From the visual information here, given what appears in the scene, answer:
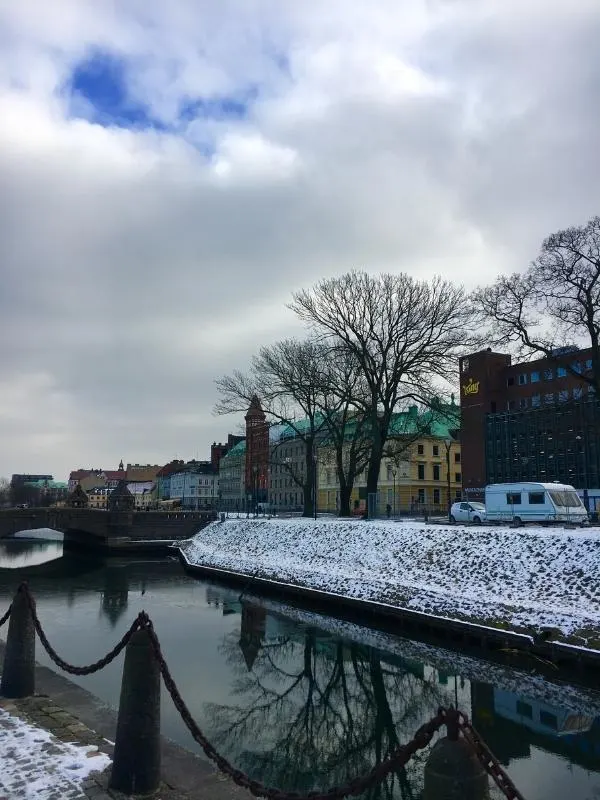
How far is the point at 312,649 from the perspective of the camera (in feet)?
62.5

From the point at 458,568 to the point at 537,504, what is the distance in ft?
43.6

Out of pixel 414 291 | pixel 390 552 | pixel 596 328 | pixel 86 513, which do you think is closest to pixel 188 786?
pixel 390 552

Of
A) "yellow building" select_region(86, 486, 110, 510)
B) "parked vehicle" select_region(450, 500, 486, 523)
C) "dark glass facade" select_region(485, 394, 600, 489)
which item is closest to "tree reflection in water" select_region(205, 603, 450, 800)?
Answer: "parked vehicle" select_region(450, 500, 486, 523)

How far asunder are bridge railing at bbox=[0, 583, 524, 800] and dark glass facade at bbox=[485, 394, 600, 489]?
59417 mm

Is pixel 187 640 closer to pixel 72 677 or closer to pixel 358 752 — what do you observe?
pixel 72 677

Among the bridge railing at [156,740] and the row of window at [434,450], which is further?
the row of window at [434,450]

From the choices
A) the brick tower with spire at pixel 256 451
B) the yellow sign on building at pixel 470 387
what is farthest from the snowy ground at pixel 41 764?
the yellow sign on building at pixel 470 387

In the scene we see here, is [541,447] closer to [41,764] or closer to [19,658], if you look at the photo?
[19,658]

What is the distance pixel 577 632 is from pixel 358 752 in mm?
8078

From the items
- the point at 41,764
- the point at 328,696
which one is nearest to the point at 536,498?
the point at 328,696

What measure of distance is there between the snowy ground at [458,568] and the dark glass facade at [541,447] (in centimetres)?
3806

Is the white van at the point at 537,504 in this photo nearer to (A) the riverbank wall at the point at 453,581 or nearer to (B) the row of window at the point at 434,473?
(A) the riverbank wall at the point at 453,581

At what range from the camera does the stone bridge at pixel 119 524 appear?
51562 mm

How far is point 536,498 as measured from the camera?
3491cm
